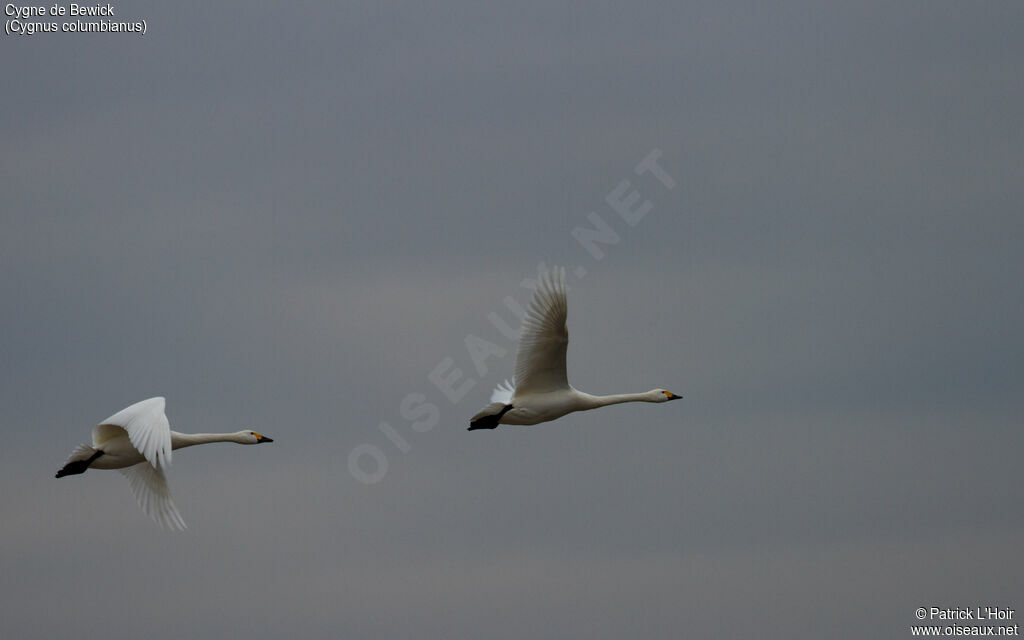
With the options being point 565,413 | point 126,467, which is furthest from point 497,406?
point 126,467

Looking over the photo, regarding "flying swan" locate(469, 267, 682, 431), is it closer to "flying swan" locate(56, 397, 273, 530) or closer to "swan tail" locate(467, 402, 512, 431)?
"swan tail" locate(467, 402, 512, 431)

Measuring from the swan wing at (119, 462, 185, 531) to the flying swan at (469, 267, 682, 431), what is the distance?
9.43 m

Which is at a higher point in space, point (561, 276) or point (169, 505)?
point (561, 276)

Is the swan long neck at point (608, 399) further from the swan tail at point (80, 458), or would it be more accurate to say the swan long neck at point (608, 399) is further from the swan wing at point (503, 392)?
the swan tail at point (80, 458)

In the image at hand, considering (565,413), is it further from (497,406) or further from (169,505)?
(169,505)

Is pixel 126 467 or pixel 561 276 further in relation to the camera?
pixel 126 467

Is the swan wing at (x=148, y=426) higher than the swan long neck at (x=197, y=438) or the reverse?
the reverse

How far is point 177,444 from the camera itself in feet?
201

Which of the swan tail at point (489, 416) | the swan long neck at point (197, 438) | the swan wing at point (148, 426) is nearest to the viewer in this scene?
the swan wing at point (148, 426)

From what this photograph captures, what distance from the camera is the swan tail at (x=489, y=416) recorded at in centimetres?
5844

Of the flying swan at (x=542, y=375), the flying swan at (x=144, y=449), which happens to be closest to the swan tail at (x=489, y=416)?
the flying swan at (x=542, y=375)

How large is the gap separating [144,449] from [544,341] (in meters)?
10.9

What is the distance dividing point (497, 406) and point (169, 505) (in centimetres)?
1015

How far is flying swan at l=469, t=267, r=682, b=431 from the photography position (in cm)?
5656
